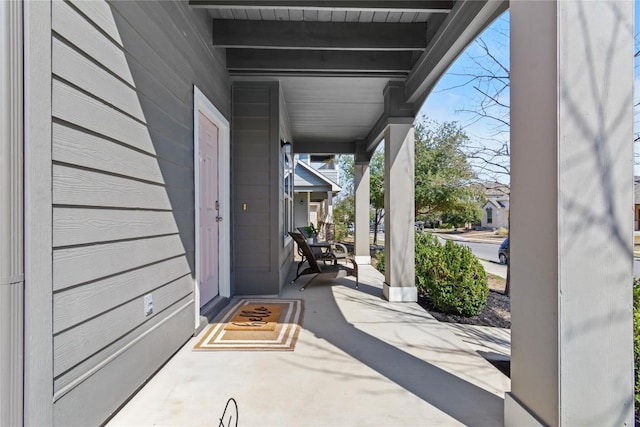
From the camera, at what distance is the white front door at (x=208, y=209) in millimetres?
3664

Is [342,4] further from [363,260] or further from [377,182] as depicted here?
[377,182]

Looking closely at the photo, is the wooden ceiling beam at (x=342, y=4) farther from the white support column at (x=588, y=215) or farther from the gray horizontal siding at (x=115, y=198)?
the white support column at (x=588, y=215)

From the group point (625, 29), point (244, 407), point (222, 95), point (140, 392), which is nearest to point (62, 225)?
point (140, 392)

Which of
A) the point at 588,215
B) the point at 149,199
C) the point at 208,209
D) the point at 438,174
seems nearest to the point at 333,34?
the point at 208,209

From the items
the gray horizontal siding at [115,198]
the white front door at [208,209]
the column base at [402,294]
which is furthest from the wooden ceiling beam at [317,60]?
the column base at [402,294]

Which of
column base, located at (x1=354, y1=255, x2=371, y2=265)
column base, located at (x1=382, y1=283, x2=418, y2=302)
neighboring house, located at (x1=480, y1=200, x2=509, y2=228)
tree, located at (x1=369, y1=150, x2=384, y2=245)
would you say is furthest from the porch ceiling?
neighboring house, located at (x1=480, y1=200, x2=509, y2=228)

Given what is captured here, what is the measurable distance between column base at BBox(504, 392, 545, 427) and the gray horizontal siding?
2.09 m

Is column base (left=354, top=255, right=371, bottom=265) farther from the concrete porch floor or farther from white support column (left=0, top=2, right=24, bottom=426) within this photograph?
white support column (left=0, top=2, right=24, bottom=426)

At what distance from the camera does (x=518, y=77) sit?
5.81 ft

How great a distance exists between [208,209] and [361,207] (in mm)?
5503

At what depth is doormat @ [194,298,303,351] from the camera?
2.91 meters

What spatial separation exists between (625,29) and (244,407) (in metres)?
2.64

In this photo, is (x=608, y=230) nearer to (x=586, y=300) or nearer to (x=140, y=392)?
(x=586, y=300)

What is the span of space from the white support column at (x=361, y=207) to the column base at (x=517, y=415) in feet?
22.4
